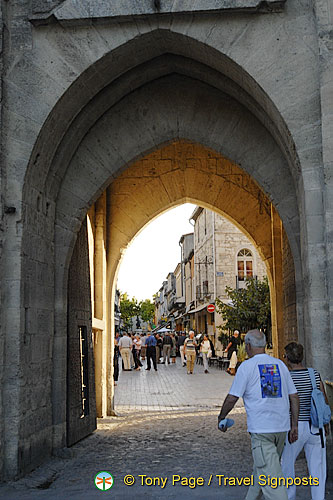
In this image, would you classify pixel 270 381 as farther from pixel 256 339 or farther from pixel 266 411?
pixel 256 339

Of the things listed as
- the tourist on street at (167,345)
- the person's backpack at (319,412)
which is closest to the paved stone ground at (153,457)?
the person's backpack at (319,412)

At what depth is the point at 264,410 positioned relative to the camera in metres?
3.96

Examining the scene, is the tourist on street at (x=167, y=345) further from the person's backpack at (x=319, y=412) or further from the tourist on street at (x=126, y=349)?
the person's backpack at (x=319, y=412)

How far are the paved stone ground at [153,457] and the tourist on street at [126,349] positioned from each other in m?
7.81

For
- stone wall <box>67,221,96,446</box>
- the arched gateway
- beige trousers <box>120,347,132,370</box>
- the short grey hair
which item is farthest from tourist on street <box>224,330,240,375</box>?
the short grey hair

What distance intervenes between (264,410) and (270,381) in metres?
0.20

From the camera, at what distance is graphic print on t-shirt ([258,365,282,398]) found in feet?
13.1

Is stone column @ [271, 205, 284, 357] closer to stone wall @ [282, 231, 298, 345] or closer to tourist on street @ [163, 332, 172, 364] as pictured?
stone wall @ [282, 231, 298, 345]

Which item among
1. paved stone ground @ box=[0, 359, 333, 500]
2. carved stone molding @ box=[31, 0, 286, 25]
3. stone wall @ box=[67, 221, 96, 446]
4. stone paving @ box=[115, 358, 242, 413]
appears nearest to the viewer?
paved stone ground @ box=[0, 359, 333, 500]

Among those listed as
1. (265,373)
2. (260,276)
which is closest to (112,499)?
(265,373)

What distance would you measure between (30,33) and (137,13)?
120 centimetres

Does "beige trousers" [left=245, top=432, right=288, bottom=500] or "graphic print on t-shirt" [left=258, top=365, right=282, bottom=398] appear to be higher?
"graphic print on t-shirt" [left=258, top=365, right=282, bottom=398]

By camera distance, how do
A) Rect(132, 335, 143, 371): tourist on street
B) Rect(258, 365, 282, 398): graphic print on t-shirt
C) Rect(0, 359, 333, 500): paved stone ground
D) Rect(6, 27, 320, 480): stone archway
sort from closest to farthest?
Rect(258, 365, 282, 398): graphic print on t-shirt < Rect(0, 359, 333, 500): paved stone ground < Rect(6, 27, 320, 480): stone archway < Rect(132, 335, 143, 371): tourist on street

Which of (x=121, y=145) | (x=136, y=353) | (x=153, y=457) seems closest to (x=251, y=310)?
(x=136, y=353)
